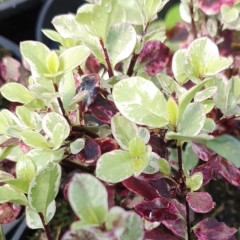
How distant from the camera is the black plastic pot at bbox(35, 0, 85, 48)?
1317mm

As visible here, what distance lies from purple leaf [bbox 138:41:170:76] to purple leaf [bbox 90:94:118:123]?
0.15m

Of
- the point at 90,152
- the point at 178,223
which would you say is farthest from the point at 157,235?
the point at 90,152

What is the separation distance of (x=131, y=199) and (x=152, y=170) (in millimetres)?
164

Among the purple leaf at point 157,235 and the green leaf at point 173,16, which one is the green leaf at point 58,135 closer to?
the purple leaf at point 157,235

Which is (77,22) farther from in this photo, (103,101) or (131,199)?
(131,199)

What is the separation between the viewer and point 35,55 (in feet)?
2.04

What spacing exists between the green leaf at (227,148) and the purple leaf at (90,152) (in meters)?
0.14

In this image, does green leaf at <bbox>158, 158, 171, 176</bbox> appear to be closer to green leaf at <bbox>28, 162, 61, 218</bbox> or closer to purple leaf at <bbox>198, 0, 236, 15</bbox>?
green leaf at <bbox>28, 162, 61, 218</bbox>

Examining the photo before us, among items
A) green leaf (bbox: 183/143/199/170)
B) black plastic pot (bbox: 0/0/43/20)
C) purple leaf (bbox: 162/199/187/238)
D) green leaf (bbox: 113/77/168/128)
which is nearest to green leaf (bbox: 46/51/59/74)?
green leaf (bbox: 113/77/168/128)

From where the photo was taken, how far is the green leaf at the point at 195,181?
581 millimetres

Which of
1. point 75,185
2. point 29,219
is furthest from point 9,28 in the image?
point 75,185

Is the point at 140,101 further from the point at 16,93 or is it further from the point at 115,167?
the point at 16,93

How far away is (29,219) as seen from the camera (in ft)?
1.89

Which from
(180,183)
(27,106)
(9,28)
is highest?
(27,106)
